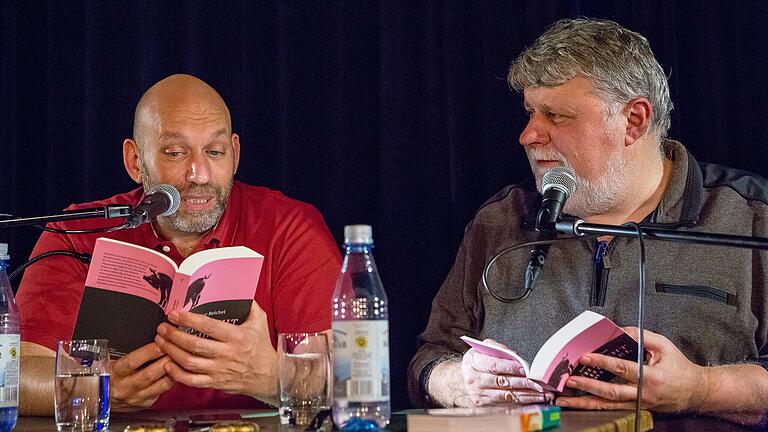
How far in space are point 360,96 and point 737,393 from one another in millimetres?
1518

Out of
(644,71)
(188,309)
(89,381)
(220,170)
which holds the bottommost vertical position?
(89,381)

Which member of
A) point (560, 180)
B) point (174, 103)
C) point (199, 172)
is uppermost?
point (174, 103)

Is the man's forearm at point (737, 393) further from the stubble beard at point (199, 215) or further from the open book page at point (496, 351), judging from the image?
the stubble beard at point (199, 215)

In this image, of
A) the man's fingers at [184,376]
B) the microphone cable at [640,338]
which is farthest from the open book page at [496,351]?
the man's fingers at [184,376]

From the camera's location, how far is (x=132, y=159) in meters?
2.84

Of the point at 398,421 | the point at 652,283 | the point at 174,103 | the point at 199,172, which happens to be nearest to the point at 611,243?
the point at 652,283

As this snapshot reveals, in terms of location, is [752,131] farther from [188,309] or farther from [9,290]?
[9,290]

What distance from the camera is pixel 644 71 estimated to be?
8.19ft

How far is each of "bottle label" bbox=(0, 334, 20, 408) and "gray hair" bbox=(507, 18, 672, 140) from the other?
1446mm

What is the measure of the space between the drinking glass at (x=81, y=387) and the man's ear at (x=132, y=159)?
110cm

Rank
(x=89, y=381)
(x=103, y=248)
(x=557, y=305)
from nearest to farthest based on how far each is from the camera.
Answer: (x=89, y=381) → (x=103, y=248) → (x=557, y=305)

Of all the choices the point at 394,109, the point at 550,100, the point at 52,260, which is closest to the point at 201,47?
the point at 394,109

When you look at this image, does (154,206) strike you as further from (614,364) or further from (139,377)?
(614,364)

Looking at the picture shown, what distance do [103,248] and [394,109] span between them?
1303 millimetres
